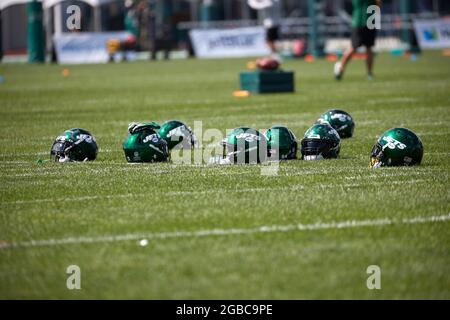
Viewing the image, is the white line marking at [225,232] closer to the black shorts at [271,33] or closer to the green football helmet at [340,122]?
the green football helmet at [340,122]

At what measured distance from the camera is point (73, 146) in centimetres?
1105

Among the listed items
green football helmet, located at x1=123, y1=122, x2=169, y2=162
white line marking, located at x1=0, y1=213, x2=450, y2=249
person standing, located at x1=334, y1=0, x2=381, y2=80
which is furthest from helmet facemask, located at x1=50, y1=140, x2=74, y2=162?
person standing, located at x1=334, y1=0, x2=381, y2=80

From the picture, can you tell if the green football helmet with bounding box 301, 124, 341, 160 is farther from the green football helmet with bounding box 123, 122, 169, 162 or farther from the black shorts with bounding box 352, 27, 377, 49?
the black shorts with bounding box 352, 27, 377, 49

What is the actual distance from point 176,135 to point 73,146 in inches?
53.9

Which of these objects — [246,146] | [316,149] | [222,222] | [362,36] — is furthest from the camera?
[362,36]

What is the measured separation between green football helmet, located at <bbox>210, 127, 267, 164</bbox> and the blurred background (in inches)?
1163

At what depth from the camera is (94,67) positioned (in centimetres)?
3716

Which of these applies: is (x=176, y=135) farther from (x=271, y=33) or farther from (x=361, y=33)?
(x=271, y=33)

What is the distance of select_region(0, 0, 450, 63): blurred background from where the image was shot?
41281mm

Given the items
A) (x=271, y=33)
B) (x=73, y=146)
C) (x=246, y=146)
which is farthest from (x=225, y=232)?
(x=271, y=33)

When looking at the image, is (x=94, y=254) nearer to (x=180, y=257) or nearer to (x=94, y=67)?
(x=180, y=257)

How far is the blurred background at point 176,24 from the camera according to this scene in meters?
41.3

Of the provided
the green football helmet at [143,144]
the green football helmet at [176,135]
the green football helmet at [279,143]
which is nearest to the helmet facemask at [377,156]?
the green football helmet at [279,143]

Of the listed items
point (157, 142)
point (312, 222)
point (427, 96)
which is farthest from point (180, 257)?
point (427, 96)
